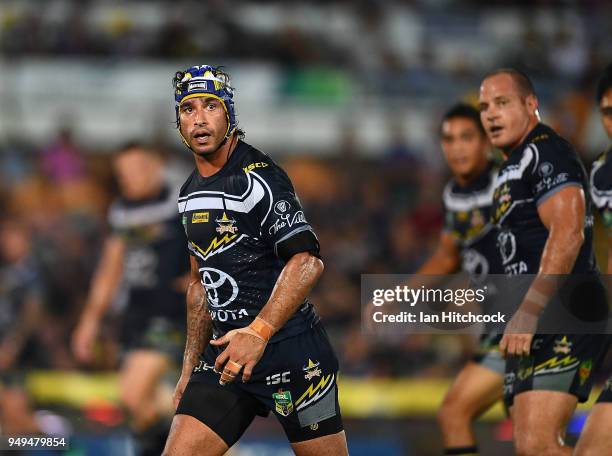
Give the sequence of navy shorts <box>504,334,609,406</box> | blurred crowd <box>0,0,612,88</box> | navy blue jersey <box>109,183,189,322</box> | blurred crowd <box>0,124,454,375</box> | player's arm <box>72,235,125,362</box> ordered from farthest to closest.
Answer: blurred crowd <box>0,0,612,88</box> < blurred crowd <box>0,124,454,375</box> < player's arm <box>72,235,125,362</box> < navy blue jersey <box>109,183,189,322</box> < navy shorts <box>504,334,609,406</box>

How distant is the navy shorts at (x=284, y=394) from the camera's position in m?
6.20

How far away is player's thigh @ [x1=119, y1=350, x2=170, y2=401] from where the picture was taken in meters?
9.97

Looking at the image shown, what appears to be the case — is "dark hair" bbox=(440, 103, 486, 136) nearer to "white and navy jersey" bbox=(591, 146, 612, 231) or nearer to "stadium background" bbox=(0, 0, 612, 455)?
"white and navy jersey" bbox=(591, 146, 612, 231)

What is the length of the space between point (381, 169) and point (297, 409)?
10.3m

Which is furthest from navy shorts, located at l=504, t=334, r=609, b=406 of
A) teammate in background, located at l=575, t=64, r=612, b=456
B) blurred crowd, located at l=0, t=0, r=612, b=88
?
blurred crowd, located at l=0, t=0, r=612, b=88

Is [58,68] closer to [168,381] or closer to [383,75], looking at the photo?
[383,75]

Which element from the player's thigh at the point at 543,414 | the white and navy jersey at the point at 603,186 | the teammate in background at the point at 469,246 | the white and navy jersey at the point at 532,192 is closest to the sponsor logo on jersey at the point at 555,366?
the player's thigh at the point at 543,414

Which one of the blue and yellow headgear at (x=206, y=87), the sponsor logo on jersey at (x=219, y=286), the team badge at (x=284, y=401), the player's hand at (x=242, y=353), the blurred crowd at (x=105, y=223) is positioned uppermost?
the blurred crowd at (x=105, y=223)

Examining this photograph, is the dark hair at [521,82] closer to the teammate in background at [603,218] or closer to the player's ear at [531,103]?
the player's ear at [531,103]

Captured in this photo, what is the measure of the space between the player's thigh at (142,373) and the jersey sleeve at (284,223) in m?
4.22

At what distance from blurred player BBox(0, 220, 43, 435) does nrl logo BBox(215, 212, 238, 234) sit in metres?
7.27

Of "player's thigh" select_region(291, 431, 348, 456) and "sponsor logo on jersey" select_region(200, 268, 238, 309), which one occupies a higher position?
"sponsor logo on jersey" select_region(200, 268, 238, 309)

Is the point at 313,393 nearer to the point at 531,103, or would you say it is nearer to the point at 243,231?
the point at 243,231

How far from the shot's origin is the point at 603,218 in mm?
7031
